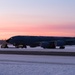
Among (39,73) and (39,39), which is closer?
(39,73)

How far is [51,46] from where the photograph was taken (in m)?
59.7

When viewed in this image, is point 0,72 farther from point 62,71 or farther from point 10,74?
point 62,71

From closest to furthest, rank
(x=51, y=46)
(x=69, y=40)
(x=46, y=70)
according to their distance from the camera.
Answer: (x=46, y=70) → (x=51, y=46) → (x=69, y=40)

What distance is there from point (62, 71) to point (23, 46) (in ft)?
152

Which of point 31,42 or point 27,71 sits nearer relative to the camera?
point 27,71

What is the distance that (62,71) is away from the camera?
1587 cm

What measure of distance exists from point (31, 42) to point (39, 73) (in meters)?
46.3

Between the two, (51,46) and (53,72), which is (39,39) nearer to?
(51,46)

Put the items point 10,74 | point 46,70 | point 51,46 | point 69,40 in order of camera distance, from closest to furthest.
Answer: point 10,74 → point 46,70 → point 51,46 → point 69,40

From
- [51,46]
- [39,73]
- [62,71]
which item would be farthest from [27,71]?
[51,46]

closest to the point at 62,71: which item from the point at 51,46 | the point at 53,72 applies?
the point at 53,72

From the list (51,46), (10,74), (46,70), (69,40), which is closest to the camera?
(10,74)

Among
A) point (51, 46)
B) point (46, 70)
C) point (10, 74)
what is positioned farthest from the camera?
point (51, 46)

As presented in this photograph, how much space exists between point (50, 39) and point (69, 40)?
16.0ft
